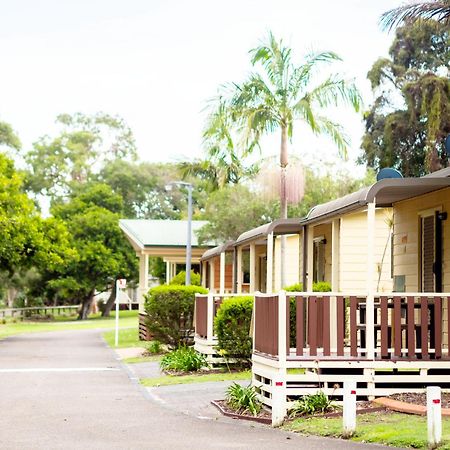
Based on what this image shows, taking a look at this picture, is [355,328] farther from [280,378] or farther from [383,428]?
[383,428]

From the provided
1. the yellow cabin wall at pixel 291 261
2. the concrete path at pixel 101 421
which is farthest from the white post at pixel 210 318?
the yellow cabin wall at pixel 291 261

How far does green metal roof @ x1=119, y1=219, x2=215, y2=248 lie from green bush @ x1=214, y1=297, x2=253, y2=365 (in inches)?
922

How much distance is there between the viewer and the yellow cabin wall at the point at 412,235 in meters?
16.0

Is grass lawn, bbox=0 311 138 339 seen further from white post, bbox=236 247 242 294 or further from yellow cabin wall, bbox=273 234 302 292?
yellow cabin wall, bbox=273 234 302 292

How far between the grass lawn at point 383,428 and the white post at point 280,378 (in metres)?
0.17

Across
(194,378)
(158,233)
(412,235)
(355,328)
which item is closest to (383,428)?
(355,328)

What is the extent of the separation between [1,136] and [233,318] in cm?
6179

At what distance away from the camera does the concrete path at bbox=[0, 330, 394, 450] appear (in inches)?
428

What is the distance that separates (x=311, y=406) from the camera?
1277 cm

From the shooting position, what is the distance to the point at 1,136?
7831 centimetres

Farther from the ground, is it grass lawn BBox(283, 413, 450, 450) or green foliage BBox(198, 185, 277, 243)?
green foliage BBox(198, 185, 277, 243)

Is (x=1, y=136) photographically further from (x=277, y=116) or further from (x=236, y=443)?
(x=236, y=443)

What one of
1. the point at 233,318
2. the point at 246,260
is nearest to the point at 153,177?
the point at 246,260

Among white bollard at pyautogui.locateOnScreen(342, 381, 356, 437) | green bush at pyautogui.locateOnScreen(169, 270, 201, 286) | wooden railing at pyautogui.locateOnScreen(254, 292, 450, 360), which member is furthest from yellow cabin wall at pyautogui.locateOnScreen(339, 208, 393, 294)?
green bush at pyautogui.locateOnScreen(169, 270, 201, 286)
